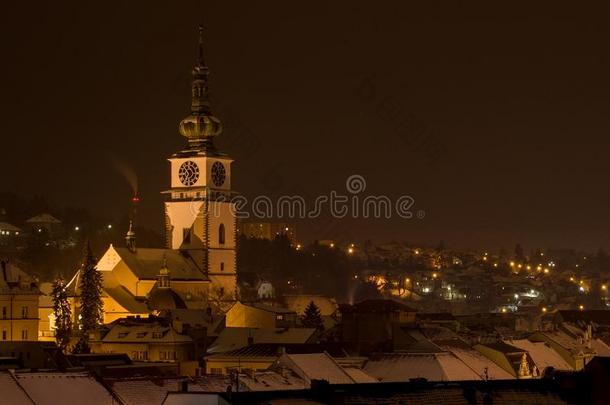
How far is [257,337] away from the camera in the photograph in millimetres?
98875

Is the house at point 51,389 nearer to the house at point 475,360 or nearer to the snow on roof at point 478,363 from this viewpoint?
the house at point 475,360

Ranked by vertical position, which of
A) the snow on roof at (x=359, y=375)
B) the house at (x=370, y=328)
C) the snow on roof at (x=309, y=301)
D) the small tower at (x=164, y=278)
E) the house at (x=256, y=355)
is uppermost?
the snow on roof at (x=309, y=301)

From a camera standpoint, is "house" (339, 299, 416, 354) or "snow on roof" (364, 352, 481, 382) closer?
"snow on roof" (364, 352, 481, 382)

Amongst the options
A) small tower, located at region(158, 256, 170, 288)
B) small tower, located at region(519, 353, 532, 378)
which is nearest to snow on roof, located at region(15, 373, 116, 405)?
small tower, located at region(519, 353, 532, 378)

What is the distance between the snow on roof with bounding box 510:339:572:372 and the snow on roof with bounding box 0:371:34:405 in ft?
116

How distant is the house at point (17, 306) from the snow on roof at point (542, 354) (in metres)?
28.2

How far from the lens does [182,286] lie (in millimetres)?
131000

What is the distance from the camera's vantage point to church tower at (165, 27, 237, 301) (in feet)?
450

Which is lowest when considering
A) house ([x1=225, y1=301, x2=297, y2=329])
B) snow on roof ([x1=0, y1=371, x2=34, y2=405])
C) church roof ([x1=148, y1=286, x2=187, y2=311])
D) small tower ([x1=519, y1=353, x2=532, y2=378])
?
snow on roof ([x1=0, y1=371, x2=34, y2=405])

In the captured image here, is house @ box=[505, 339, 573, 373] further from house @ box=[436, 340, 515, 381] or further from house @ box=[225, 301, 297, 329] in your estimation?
house @ box=[225, 301, 297, 329]

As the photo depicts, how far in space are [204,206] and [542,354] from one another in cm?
4649

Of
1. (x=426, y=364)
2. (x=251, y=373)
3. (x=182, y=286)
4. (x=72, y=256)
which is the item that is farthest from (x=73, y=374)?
(x=72, y=256)

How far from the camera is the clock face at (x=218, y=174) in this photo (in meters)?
138

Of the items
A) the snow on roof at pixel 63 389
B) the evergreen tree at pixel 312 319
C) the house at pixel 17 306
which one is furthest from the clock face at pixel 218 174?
the snow on roof at pixel 63 389
